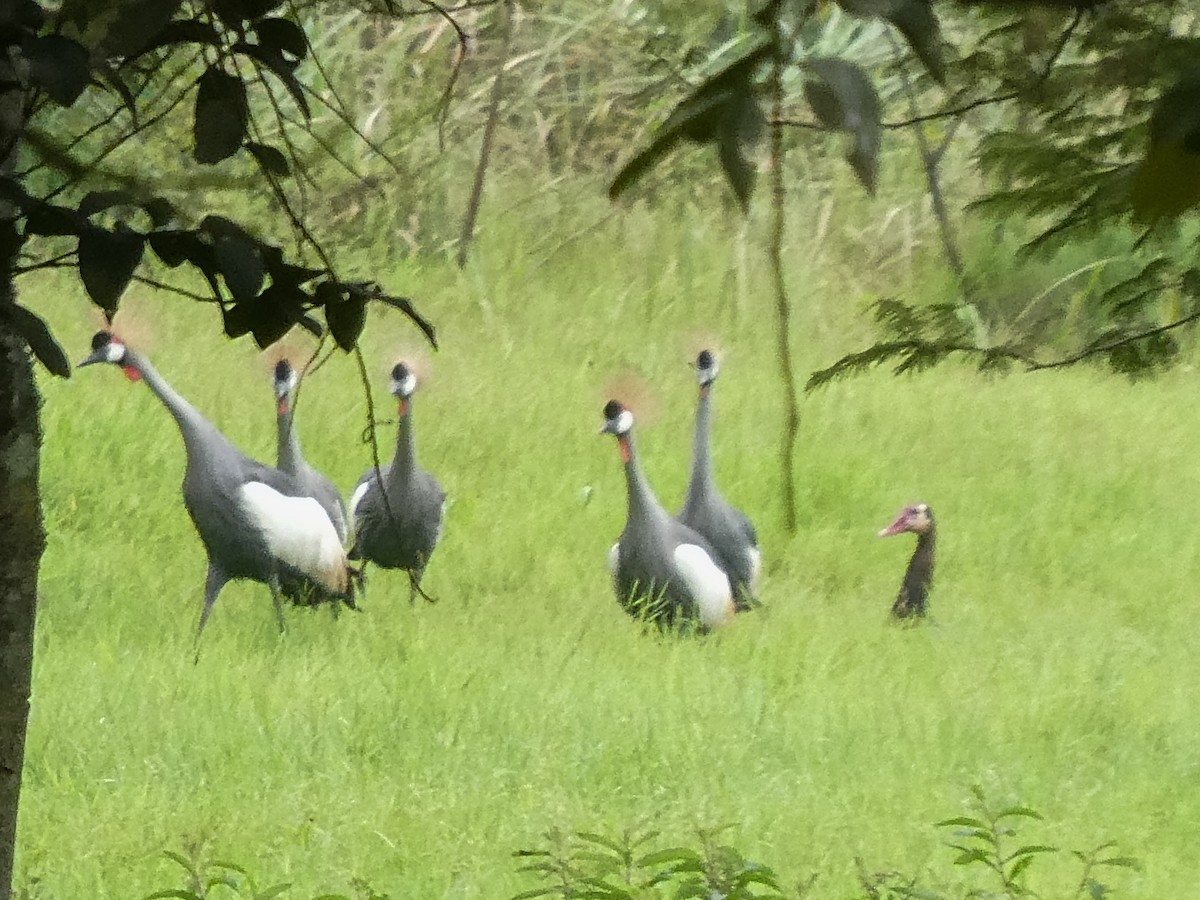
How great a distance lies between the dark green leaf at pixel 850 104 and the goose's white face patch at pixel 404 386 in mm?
2160

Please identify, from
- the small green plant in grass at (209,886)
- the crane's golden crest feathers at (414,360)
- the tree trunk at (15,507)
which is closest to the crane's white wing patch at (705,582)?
the crane's golden crest feathers at (414,360)

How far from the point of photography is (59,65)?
19.9 inches

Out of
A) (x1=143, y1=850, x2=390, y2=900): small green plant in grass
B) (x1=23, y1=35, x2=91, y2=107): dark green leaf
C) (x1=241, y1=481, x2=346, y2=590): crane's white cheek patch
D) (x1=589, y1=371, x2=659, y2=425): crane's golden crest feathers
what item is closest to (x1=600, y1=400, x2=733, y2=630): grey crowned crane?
(x1=589, y1=371, x2=659, y2=425): crane's golden crest feathers

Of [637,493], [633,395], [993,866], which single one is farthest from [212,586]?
[993,866]

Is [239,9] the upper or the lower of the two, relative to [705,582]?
upper

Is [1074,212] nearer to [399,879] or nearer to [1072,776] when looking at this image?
[399,879]

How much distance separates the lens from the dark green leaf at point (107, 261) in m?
0.54

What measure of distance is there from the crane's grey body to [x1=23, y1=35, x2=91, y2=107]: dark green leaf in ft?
6.01

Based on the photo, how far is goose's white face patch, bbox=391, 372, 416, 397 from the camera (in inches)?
96.9

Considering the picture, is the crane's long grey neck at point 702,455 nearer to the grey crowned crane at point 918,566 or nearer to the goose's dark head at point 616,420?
the goose's dark head at point 616,420

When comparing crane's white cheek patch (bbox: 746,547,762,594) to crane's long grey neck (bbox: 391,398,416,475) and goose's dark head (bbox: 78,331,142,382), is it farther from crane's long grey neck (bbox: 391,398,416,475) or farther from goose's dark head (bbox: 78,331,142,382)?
goose's dark head (bbox: 78,331,142,382)

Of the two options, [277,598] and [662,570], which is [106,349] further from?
[662,570]

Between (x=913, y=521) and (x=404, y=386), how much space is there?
2.45ft

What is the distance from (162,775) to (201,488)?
60cm
